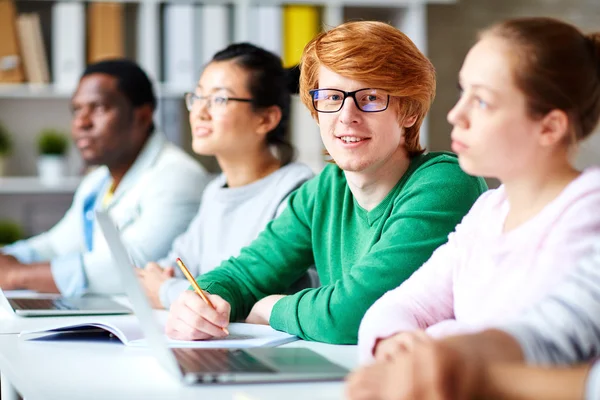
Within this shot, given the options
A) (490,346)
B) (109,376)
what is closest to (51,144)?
(109,376)

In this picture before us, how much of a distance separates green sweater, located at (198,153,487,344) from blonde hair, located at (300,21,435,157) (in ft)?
0.41

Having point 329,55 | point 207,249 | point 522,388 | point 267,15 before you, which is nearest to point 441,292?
point 522,388

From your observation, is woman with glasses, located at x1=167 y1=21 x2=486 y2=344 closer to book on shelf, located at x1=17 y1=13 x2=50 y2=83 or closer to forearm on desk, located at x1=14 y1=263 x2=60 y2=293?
forearm on desk, located at x1=14 y1=263 x2=60 y2=293

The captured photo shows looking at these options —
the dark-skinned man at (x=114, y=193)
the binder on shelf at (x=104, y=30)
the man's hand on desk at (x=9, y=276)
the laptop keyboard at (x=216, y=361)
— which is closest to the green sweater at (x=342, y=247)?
the laptop keyboard at (x=216, y=361)

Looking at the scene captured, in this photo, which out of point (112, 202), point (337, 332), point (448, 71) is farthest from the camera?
point (448, 71)

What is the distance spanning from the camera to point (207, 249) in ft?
7.06

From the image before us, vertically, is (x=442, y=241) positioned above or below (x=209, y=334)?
above

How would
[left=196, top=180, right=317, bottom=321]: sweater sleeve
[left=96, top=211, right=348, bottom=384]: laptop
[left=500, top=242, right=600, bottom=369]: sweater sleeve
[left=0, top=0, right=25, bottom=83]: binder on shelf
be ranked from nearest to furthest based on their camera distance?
[left=500, top=242, right=600, bottom=369]: sweater sleeve
[left=96, top=211, right=348, bottom=384]: laptop
[left=196, top=180, right=317, bottom=321]: sweater sleeve
[left=0, top=0, right=25, bottom=83]: binder on shelf

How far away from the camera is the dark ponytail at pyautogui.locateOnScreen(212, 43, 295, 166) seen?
2117mm

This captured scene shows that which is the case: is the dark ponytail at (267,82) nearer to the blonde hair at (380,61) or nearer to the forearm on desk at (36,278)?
the blonde hair at (380,61)

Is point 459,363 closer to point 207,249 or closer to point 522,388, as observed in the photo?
point 522,388

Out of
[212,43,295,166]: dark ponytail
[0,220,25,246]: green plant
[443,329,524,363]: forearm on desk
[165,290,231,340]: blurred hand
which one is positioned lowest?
[0,220,25,246]: green plant

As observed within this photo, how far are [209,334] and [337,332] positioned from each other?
0.22m

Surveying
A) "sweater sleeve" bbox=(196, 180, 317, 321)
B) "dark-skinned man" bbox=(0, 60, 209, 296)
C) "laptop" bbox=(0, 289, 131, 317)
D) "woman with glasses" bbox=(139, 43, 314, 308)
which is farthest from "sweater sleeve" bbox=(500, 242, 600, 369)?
"dark-skinned man" bbox=(0, 60, 209, 296)
